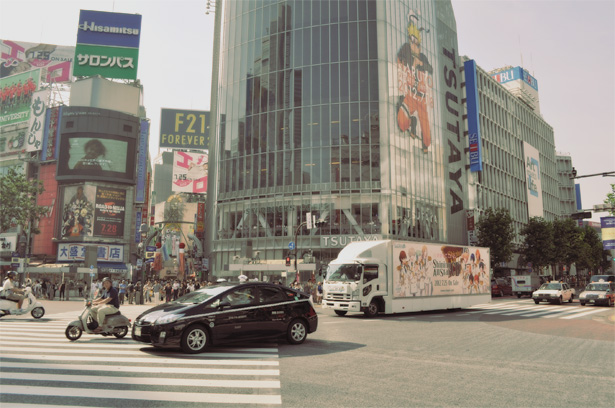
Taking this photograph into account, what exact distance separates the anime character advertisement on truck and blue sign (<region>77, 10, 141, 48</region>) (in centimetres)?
6407

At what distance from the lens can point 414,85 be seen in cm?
5406

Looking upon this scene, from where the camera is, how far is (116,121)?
230 feet

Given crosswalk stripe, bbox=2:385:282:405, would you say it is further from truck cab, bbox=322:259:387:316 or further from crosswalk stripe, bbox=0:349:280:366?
truck cab, bbox=322:259:387:316

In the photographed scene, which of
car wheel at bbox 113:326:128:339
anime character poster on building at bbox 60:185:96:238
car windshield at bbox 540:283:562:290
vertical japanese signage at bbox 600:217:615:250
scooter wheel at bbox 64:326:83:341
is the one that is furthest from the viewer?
anime character poster on building at bbox 60:185:96:238

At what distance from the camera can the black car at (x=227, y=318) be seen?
983 cm

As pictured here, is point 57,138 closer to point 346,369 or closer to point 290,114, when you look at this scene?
point 290,114

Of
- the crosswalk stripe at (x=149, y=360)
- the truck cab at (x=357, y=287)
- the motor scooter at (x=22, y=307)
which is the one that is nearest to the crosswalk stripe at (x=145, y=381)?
the crosswalk stripe at (x=149, y=360)

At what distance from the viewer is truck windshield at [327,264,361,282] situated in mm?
21219

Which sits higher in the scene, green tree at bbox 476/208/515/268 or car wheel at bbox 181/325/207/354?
green tree at bbox 476/208/515/268

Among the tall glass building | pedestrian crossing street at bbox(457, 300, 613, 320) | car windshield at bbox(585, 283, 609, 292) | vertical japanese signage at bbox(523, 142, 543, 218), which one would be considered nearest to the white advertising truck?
pedestrian crossing street at bbox(457, 300, 613, 320)

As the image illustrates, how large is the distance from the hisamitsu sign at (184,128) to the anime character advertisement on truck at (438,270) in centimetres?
7135

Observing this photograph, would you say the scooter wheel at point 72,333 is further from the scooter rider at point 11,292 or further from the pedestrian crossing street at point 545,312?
the pedestrian crossing street at point 545,312

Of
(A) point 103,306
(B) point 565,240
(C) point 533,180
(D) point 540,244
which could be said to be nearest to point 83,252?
(A) point 103,306

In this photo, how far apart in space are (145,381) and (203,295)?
11.8 ft
